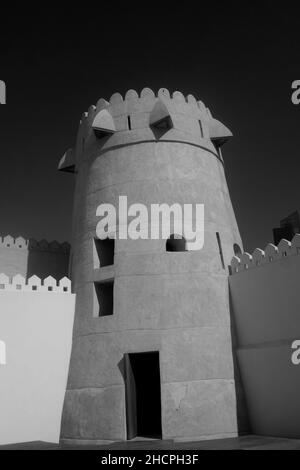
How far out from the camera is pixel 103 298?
17.0 metres

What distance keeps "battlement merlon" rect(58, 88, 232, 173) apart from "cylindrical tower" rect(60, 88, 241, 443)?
47mm

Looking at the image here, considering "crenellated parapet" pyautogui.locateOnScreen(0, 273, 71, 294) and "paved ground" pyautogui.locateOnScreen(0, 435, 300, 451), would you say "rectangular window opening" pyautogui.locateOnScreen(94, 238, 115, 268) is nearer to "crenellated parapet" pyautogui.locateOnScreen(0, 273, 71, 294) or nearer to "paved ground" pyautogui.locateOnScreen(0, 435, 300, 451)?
"crenellated parapet" pyautogui.locateOnScreen(0, 273, 71, 294)

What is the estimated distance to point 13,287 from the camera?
15570 millimetres

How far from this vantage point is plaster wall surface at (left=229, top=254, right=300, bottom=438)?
13188 millimetres

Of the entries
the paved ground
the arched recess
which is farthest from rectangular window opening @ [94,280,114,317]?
the arched recess

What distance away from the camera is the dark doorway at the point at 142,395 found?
1438 cm

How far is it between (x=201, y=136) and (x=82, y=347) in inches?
379

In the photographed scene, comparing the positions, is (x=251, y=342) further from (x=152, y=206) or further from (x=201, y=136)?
(x=201, y=136)

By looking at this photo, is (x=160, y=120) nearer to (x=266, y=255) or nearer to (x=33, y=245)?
(x=266, y=255)

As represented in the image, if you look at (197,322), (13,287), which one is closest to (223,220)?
(197,322)

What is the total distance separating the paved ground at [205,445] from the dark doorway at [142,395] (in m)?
0.99

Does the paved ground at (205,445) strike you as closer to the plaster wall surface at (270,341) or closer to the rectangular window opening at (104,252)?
the plaster wall surface at (270,341)

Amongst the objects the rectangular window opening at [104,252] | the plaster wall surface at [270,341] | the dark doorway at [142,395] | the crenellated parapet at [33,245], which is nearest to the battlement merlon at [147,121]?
the rectangular window opening at [104,252]
